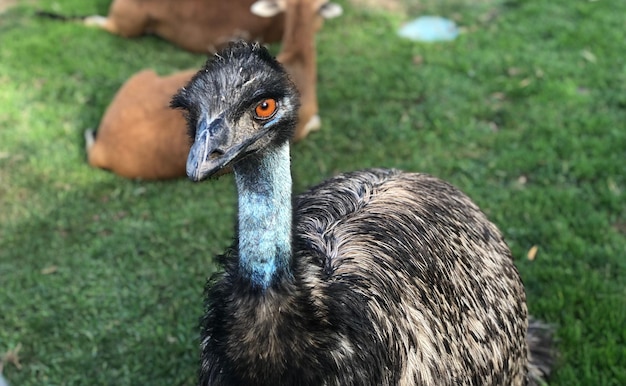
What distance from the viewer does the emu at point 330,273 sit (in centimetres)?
188

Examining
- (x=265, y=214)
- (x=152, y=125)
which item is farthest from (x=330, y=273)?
(x=152, y=125)

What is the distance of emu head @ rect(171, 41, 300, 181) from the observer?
1.76 m

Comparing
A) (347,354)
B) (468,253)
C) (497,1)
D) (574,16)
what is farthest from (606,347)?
(497,1)

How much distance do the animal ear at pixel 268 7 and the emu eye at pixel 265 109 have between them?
12.7ft

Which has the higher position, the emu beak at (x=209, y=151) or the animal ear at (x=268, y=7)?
the emu beak at (x=209, y=151)

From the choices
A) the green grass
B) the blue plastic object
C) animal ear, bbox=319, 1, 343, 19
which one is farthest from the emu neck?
the blue plastic object

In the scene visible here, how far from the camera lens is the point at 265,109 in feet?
6.15

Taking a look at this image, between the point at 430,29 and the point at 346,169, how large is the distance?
2.70 metres

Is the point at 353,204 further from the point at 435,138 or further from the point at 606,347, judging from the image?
the point at 435,138

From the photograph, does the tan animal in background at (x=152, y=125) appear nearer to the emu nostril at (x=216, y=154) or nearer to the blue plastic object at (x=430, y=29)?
the blue plastic object at (x=430, y=29)

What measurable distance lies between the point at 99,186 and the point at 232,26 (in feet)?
8.26

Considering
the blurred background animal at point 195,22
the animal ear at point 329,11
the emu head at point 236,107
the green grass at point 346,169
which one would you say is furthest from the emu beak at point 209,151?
the blurred background animal at point 195,22

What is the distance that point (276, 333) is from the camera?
1962mm

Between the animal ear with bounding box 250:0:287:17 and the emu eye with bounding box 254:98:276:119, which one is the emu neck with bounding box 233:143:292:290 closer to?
the emu eye with bounding box 254:98:276:119
